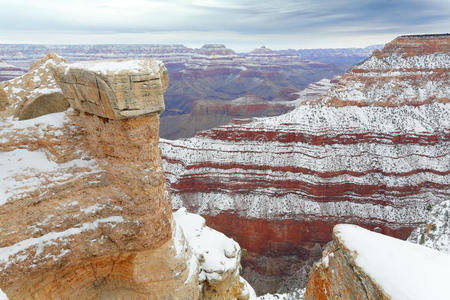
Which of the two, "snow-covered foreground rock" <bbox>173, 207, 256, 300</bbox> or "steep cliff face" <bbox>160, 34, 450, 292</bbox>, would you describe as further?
"steep cliff face" <bbox>160, 34, 450, 292</bbox>

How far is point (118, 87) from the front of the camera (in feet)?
21.1

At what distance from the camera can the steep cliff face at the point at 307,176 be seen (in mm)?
29641

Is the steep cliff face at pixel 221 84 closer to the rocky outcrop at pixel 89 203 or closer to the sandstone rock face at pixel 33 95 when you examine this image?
the sandstone rock face at pixel 33 95

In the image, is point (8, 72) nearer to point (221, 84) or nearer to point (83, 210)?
point (221, 84)

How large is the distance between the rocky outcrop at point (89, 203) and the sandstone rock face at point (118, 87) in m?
0.03

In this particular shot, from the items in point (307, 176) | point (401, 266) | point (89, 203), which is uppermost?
point (401, 266)

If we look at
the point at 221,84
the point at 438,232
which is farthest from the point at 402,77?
the point at 221,84

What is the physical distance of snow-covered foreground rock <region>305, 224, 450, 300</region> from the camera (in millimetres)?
3586

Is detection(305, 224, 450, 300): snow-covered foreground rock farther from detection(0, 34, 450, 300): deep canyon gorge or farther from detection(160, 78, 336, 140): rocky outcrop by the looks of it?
detection(160, 78, 336, 140): rocky outcrop

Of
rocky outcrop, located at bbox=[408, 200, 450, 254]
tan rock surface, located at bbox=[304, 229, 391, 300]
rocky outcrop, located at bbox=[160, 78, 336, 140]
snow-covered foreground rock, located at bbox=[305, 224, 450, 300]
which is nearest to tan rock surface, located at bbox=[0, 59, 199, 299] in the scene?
tan rock surface, located at bbox=[304, 229, 391, 300]

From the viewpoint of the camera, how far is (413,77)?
44.6 metres

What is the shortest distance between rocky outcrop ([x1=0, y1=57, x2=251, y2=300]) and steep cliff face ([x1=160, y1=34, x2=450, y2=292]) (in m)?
21.3

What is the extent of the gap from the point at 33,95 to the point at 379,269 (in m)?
10.4

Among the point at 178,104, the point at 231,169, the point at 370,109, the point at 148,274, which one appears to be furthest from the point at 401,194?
the point at 178,104
